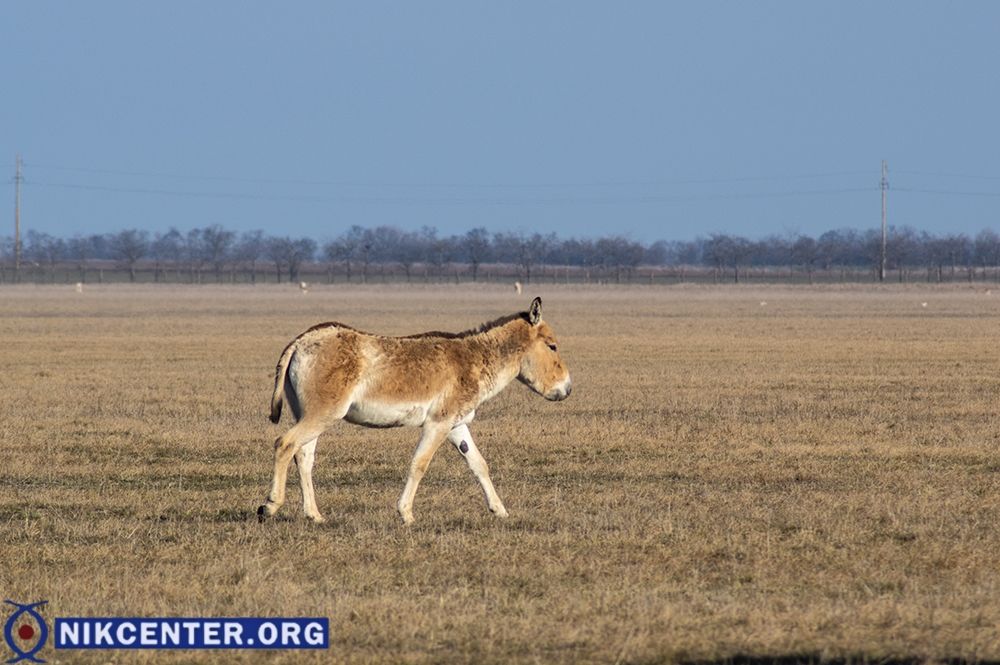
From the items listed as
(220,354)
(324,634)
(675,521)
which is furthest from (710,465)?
(220,354)

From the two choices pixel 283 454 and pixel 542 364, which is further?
pixel 542 364

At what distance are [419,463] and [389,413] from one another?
462 millimetres

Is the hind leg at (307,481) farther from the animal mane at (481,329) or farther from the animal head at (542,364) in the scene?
the animal head at (542,364)

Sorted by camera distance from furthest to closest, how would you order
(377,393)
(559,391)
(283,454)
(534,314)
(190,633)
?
(559,391), (534,314), (377,393), (283,454), (190,633)

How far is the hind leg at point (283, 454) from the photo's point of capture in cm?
1216

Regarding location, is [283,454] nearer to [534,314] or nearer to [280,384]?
[280,384]

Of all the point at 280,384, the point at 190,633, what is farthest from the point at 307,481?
the point at 190,633

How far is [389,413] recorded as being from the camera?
40.4 feet

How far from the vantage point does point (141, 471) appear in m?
15.4

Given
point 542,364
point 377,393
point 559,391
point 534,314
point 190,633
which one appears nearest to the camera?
point 190,633

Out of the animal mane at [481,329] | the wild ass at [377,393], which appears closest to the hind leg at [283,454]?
the wild ass at [377,393]

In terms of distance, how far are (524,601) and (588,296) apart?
85272 mm

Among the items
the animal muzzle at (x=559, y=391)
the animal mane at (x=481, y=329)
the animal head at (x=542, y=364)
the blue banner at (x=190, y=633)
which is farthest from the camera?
the animal muzzle at (x=559, y=391)

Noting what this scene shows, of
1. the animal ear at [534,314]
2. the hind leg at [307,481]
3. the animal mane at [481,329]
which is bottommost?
the hind leg at [307,481]
